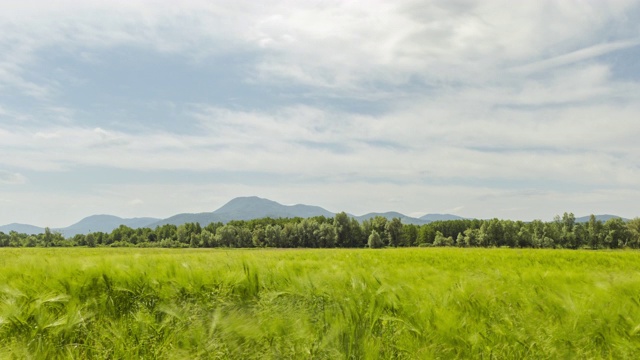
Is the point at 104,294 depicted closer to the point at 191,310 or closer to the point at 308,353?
the point at 191,310

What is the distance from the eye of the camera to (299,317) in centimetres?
371

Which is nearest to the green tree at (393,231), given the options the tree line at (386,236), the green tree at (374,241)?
the tree line at (386,236)

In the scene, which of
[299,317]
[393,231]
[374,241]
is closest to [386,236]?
[393,231]

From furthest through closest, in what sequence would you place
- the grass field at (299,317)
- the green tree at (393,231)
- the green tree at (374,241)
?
the green tree at (393,231) → the green tree at (374,241) → the grass field at (299,317)

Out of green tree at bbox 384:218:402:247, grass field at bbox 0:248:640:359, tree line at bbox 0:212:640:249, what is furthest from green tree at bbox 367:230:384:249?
grass field at bbox 0:248:640:359

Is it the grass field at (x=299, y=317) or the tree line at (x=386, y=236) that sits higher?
the grass field at (x=299, y=317)

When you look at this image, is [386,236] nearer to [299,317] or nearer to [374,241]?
[374,241]

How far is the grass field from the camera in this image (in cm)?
332

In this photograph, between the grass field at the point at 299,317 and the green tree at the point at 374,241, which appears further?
the green tree at the point at 374,241

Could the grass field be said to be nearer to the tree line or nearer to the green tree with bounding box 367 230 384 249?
the green tree with bounding box 367 230 384 249

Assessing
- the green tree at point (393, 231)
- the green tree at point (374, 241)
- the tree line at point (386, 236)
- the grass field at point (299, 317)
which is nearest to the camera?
the grass field at point (299, 317)

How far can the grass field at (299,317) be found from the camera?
10.9 feet

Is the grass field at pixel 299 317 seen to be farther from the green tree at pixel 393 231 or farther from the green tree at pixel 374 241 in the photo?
the green tree at pixel 393 231

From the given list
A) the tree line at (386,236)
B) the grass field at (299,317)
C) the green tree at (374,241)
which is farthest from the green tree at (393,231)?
the grass field at (299,317)
